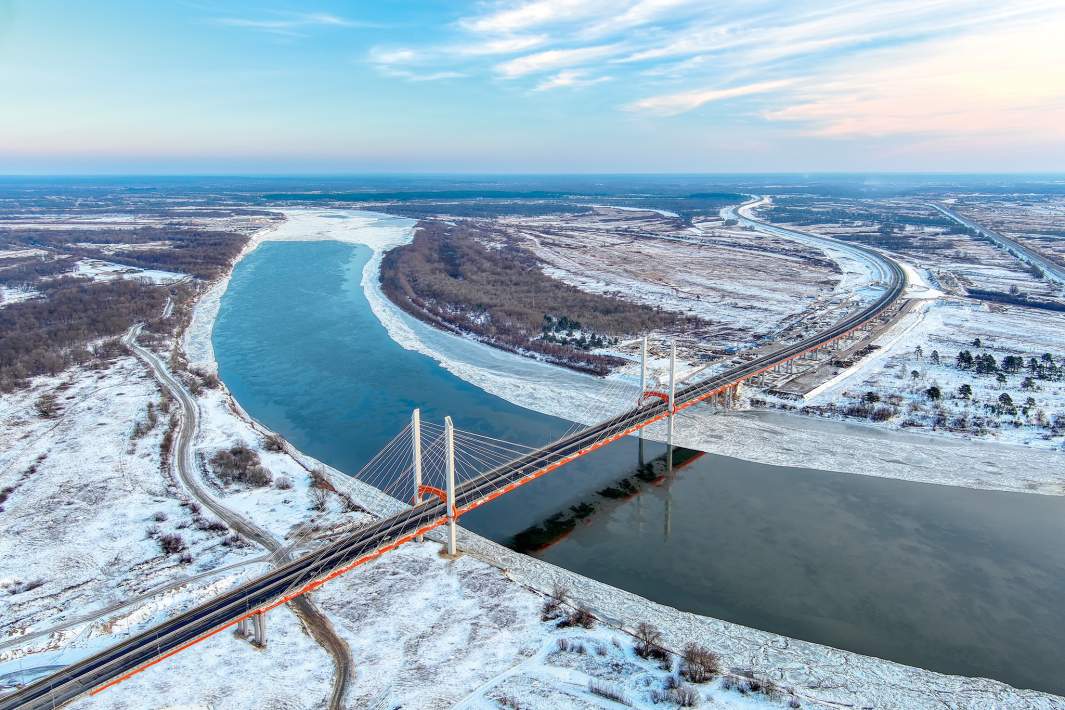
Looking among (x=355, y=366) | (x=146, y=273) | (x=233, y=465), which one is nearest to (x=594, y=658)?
(x=233, y=465)

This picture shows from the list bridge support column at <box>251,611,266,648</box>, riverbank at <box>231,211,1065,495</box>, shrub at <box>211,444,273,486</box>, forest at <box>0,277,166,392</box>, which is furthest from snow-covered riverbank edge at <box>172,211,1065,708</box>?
forest at <box>0,277,166,392</box>

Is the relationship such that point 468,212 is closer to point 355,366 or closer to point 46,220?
point 46,220

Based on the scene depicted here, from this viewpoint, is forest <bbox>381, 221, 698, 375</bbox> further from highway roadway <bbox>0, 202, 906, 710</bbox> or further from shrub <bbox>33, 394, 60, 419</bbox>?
shrub <bbox>33, 394, 60, 419</bbox>

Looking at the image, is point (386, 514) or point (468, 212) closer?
point (386, 514)

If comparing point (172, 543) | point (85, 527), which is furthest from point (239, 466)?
point (172, 543)

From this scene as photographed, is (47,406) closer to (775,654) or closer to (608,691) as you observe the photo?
(608,691)

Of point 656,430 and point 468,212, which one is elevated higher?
point 468,212
